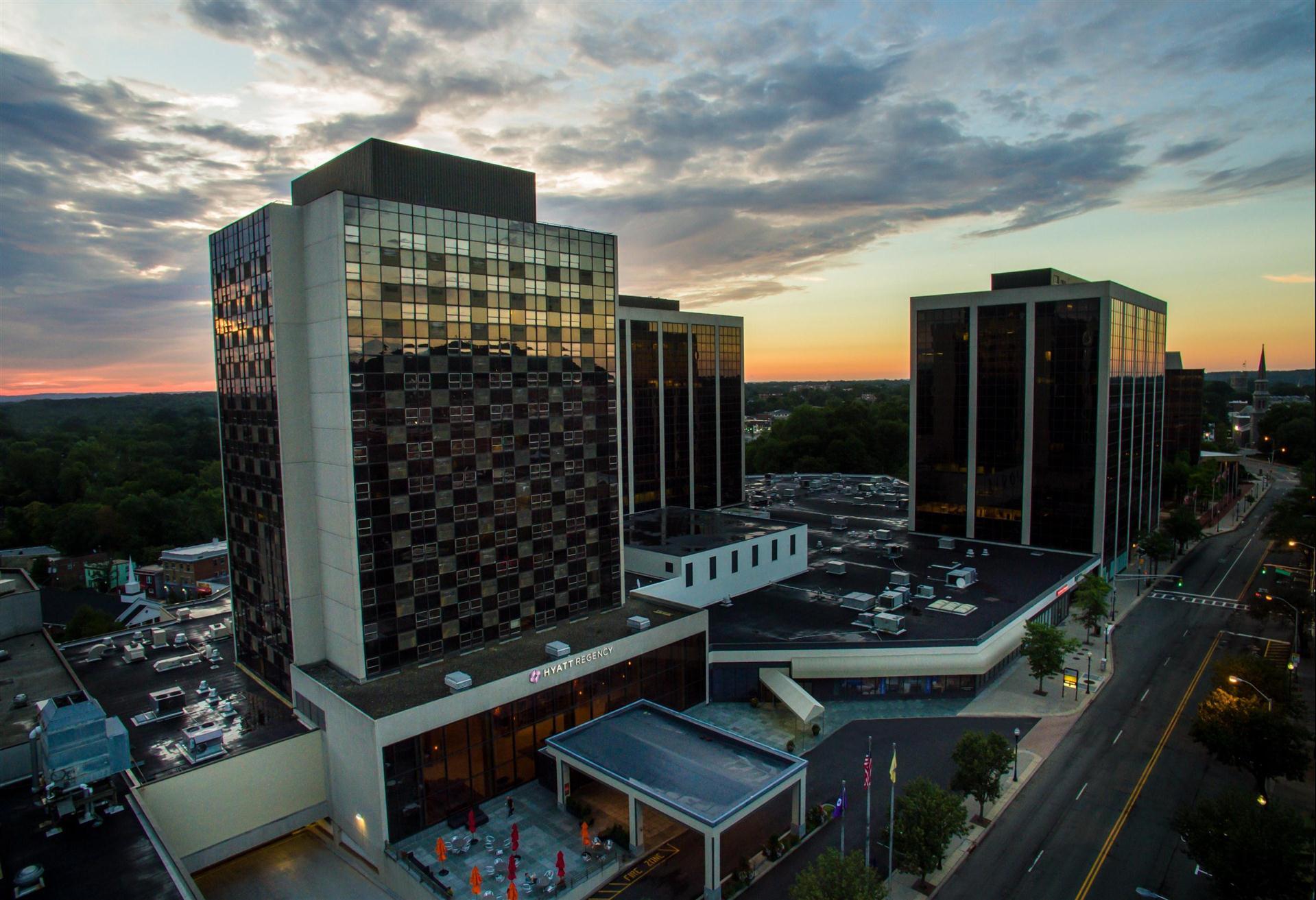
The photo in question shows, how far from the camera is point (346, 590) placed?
46062 millimetres

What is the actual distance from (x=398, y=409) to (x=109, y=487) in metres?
127

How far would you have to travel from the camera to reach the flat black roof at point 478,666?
42719 millimetres

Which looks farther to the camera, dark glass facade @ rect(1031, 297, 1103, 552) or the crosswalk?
dark glass facade @ rect(1031, 297, 1103, 552)

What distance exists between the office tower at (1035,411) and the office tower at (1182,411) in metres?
60.4

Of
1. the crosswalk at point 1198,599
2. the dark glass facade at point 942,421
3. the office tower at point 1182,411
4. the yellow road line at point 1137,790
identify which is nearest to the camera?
the yellow road line at point 1137,790

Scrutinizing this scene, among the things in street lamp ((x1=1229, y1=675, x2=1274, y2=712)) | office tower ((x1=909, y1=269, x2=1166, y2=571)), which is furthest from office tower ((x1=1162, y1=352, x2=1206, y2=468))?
street lamp ((x1=1229, y1=675, x2=1274, y2=712))

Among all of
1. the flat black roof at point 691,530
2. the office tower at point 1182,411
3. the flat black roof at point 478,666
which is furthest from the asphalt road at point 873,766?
the office tower at point 1182,411

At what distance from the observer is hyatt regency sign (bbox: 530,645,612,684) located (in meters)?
46.2

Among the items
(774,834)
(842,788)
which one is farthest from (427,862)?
(842,788)

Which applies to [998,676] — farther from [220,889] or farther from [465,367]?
[220,889]

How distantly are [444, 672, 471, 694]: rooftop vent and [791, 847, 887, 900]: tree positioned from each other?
2123 centimetres

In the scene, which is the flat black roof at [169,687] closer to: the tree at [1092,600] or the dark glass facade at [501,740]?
the dark glass facade at [501,740]

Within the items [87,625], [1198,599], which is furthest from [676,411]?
[87,625]

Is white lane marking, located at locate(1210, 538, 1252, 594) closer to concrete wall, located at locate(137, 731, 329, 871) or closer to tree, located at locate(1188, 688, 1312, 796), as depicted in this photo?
tree, located at locate(1188, 688, 1312, 796)
